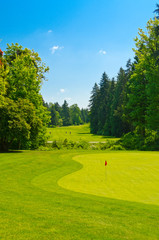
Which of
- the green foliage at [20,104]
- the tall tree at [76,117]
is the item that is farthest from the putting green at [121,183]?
the tall tree at [76,117]

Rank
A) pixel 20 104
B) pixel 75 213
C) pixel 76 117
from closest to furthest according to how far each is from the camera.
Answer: pixel 75 213
pixel 20 104
pixel 76 117

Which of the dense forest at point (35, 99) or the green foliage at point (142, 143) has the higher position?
the dense forest at point (35, 99)

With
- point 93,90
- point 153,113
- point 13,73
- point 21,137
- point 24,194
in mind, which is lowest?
point 24,194

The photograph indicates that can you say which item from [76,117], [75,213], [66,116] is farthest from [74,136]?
[76,117]

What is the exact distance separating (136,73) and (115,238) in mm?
40214

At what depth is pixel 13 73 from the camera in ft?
110

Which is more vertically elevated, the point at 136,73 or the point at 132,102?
the point at 136,73

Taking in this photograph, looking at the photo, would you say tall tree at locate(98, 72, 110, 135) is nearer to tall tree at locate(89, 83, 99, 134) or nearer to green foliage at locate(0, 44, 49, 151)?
tall tree at locate(89, 83, 99, 134)

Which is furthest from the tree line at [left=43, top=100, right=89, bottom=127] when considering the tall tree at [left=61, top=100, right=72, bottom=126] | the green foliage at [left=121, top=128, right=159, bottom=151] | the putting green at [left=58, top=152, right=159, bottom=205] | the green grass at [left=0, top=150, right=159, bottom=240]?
the green grass at [left=0, top=150, right=159, bottom=240]

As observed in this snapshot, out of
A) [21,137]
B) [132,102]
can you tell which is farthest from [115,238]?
[132,102]

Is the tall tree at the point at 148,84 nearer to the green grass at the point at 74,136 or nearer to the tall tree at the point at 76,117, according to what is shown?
the green grass at the point at 74,136

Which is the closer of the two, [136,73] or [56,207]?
[56,207]

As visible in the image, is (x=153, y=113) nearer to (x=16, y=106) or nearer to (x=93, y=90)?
(x=16, y=106)

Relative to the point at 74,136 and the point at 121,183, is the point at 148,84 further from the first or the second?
the point at 74,136
